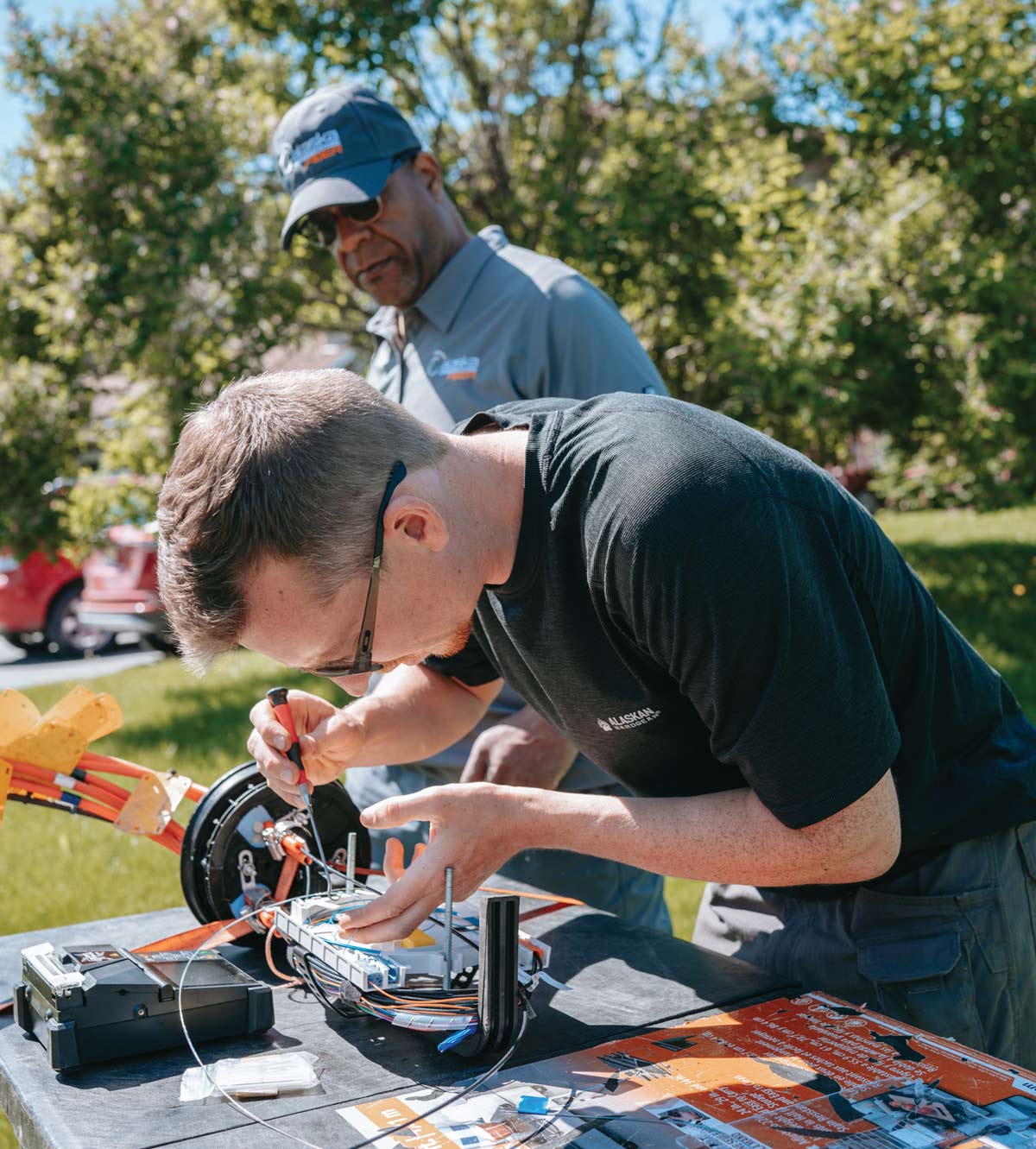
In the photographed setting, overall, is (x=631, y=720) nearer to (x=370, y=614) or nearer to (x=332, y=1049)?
(x=370, y=614)

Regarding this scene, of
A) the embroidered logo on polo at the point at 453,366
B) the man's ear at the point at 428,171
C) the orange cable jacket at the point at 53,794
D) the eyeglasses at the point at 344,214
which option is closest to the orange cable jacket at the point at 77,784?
the orange cable jacket at the point at 53,794

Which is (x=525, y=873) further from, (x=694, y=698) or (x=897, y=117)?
(x=897, y=117)

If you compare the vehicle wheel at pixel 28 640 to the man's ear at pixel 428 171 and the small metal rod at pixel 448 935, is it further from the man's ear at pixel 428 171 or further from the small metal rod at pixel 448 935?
the small metal rod at pixel 448 935

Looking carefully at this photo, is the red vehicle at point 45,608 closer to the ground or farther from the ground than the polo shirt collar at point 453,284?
closer to the ground

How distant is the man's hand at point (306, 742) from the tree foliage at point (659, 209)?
4.49 m

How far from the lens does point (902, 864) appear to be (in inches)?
70.4

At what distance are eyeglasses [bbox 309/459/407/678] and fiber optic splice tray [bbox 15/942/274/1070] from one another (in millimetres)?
464

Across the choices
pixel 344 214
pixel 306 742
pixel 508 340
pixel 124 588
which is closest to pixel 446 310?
pixel 508 340

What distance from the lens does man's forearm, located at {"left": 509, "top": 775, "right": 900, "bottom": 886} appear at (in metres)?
1.47

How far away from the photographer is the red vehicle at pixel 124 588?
31.3ft

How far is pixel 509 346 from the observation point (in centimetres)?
260

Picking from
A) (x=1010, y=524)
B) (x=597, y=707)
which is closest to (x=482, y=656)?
(x=597, y=707)

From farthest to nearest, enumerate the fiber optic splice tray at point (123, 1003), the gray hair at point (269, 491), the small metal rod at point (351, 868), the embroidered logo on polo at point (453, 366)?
the embroidered logo on polo at point (453, 366) < the small metal rod at point (351, 868) < the fiber optic splice tray at point (123, 1003) < the gray hair at point (269, 491)

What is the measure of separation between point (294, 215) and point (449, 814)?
1662 millimetres
